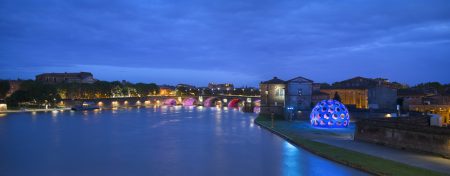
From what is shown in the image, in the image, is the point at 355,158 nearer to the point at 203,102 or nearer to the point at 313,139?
the point at 313,139

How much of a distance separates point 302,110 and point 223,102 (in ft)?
208

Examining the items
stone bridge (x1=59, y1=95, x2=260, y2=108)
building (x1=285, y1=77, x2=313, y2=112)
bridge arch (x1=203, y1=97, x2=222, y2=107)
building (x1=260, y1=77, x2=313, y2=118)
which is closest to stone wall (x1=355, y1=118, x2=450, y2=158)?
building (x1=260, y1=77, x2=313, y2=118)

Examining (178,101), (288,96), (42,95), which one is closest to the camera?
(288,96)

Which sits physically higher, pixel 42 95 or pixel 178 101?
pixel 42 95

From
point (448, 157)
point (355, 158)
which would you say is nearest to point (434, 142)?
point (448, 157)

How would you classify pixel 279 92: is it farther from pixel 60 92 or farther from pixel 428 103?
pixel 60 92

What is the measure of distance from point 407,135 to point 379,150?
1.48 meters

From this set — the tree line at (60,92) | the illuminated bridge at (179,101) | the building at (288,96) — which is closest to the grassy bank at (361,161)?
the building at (288,96)

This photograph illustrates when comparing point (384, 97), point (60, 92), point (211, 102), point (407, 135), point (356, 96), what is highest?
point (60, 92)

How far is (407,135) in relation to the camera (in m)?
20.0

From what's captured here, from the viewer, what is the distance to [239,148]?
2450cm

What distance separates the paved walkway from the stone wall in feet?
1.26

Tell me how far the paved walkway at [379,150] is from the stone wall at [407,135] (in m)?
0.38

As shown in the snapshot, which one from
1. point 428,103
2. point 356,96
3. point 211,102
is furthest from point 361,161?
point 211,102
